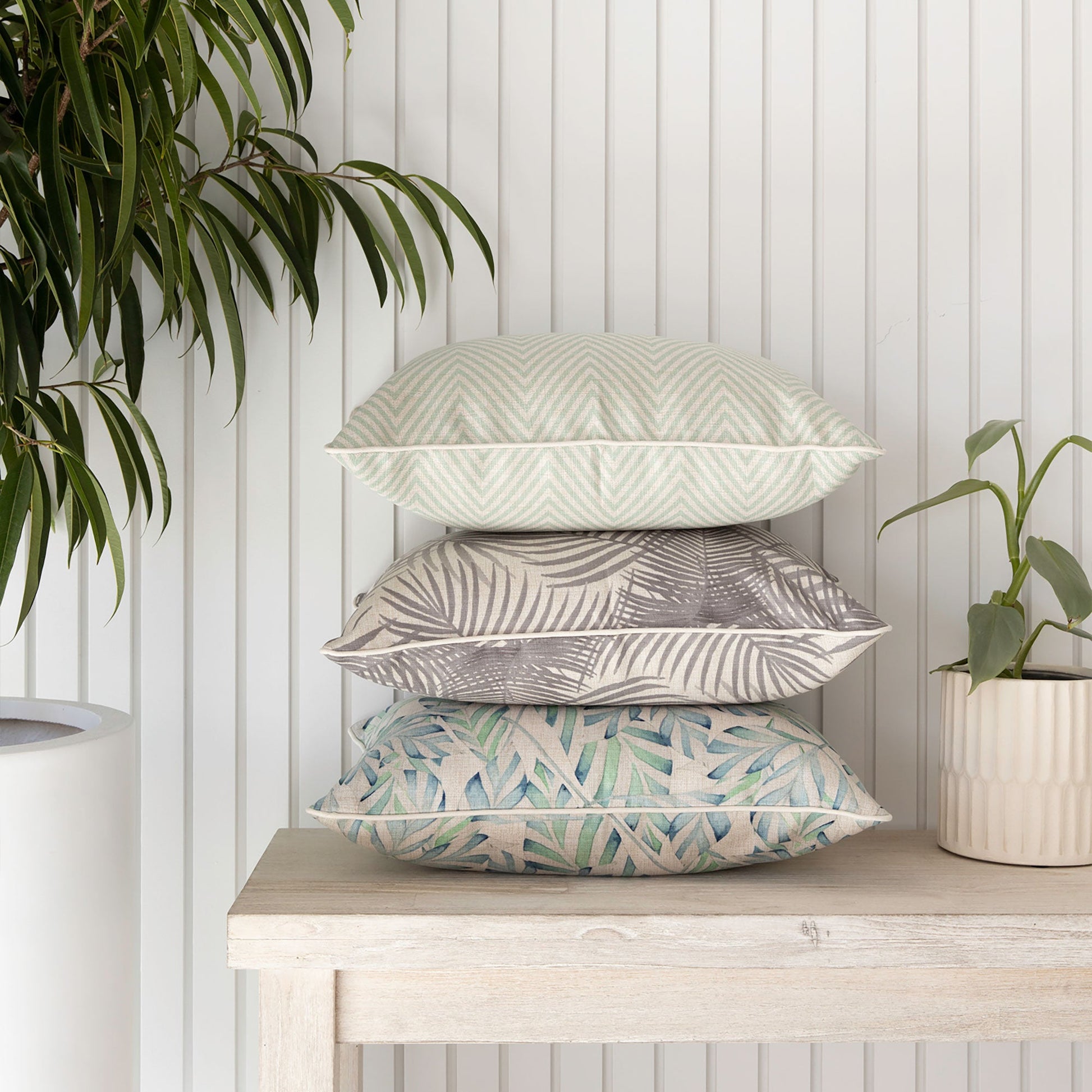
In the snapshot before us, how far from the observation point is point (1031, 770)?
0.97 metres

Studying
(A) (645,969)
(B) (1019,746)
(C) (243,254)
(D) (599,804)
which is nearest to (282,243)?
(C) (243,254)

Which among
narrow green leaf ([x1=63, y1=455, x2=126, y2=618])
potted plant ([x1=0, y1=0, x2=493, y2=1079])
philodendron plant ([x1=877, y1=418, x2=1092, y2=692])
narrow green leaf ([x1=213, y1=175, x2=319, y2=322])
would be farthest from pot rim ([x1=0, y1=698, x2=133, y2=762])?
philodendron plant ([x1=877, y1=418, x2=1092, y2=692])

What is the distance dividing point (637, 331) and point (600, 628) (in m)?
0.44

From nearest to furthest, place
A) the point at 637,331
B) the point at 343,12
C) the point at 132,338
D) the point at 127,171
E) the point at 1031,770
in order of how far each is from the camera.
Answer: the point at 127,171, the point at 343,12, the point at 1031,770, the point at 132,338, the point at 637,331

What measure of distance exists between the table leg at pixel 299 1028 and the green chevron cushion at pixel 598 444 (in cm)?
43

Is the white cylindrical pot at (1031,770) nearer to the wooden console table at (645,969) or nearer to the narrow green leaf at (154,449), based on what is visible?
the wooden console table at (645,969)

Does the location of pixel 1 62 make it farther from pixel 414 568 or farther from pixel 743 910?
pixel 743 910

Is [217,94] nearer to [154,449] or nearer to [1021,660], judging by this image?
[154,449]

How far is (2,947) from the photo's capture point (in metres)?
0.80

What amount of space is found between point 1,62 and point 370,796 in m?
0.68

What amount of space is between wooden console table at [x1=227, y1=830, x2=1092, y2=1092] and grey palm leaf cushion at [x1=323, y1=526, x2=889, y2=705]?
0.62ft

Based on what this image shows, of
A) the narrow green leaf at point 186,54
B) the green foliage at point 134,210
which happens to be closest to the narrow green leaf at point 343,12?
the green foliage at point 134,210

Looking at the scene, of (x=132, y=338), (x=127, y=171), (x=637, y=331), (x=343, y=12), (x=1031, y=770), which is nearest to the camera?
(x=127, y=171)

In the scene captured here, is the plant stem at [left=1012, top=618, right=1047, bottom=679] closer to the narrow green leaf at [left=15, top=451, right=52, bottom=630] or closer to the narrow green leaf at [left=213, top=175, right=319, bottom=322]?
the narrow green leaf at [left=213, top=175, right=319, bottom=322]
